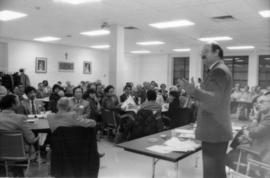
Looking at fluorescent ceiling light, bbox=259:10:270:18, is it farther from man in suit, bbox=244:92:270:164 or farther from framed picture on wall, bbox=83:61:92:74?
framed picture on wall, bbox=83:61:92:74

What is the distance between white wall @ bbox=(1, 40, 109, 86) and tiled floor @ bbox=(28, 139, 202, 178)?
7.40 m

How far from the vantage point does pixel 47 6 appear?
5.16 metres

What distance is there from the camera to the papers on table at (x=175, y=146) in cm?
207

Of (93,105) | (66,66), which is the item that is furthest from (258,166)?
(66,66)

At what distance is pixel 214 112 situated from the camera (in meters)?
1.84

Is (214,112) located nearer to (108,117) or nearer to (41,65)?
(108,117)

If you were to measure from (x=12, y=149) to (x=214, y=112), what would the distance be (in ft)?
6.89

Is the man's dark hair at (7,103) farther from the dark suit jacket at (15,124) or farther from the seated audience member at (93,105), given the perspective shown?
the seated audience member at (93,105)

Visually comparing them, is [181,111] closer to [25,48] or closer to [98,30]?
[98,30]

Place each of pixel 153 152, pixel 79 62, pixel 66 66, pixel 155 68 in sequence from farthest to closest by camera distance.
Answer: pixel 155 68
pixel 79 62
pixel 66 66
pixel 153 152

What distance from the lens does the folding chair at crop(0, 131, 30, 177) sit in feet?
8.52

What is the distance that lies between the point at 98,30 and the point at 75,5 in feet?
8.66

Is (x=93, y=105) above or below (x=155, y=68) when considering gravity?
below

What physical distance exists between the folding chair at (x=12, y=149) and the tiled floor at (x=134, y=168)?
2.13ft
